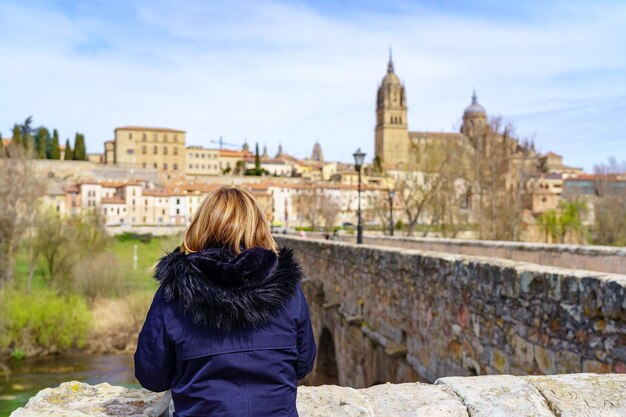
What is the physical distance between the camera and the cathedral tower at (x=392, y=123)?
12950cm

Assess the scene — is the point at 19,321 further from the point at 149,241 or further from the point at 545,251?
the point at 149,241

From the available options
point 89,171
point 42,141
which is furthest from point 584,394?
point 42,141

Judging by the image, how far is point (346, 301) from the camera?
37.1ft

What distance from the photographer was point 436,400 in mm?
2580

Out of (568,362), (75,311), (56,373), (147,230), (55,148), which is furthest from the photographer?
(55,148)

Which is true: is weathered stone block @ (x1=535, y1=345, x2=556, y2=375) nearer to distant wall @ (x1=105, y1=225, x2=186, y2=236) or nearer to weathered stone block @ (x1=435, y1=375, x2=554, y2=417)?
weathered stone block @ (x1=435, y1=375, x2=554, y2=417)

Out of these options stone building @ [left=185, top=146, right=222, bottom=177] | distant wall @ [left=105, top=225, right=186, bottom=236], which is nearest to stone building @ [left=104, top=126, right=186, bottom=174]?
stone building @ [left=185, top=146, right=222, bottom=177]

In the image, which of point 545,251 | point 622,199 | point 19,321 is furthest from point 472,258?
point 622,199

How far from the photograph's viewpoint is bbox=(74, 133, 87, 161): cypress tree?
343 ft

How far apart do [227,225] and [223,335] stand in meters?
0.40

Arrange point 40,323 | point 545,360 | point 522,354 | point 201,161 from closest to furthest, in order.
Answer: point 545,360 → point 522,354 → point 40,323 → point 201,161

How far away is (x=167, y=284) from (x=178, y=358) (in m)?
0.26

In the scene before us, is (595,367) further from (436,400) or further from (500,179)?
(500,179)

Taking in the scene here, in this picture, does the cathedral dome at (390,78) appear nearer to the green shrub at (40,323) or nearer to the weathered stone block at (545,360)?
the green shrub at (40,323)
